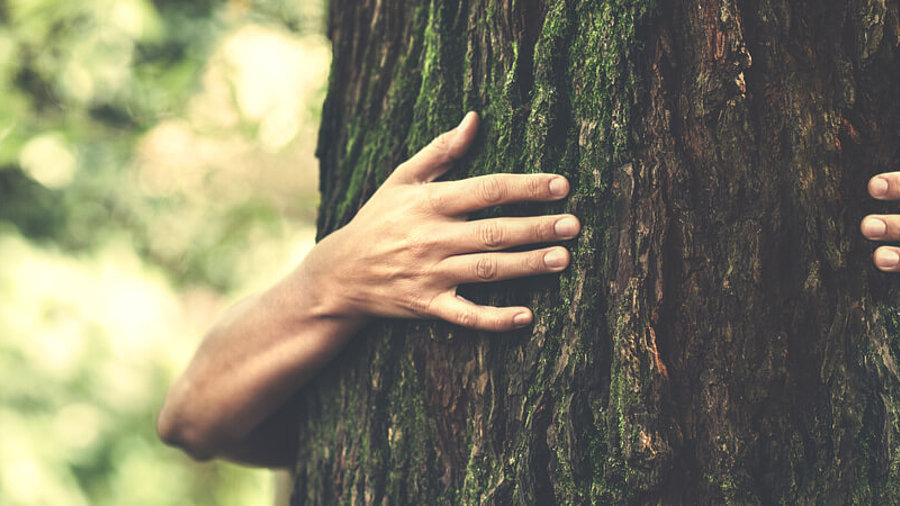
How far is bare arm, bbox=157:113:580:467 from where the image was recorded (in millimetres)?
1318

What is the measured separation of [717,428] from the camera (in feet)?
3.97

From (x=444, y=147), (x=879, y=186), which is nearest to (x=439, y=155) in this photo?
(x=444, y=147)

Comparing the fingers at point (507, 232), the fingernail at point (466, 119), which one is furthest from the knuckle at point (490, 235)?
the fingernail at point (466, 119)

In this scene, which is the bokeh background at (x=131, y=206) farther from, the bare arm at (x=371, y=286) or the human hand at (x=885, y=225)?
the human hand at (x=885, y=225)

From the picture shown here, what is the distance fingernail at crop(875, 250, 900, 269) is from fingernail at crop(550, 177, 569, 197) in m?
0.52

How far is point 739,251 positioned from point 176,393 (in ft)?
4.50

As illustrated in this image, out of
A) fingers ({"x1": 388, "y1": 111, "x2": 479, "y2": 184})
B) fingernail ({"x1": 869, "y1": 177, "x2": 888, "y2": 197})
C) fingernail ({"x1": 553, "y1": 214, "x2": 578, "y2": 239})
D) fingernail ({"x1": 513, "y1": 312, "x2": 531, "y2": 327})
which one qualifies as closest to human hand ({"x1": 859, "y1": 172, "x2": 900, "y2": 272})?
fingernail ({"x1": 869, "y1": 177, "x2": 888, "y2": 197})

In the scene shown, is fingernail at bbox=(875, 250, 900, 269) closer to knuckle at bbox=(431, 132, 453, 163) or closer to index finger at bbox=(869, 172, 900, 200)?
index finger at bbox=(869, 172, 900, 200)

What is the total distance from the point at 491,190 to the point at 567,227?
0.16 meters

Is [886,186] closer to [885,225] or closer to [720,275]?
[885,225]

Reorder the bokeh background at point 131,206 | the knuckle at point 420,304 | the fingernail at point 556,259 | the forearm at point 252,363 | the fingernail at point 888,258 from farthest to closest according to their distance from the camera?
the bokeh background at point 131,206 → the forearm at point 252,363 → the knuckle at point 420,304 → the fingernail at point 556,259 → the fingernail at point 888,258

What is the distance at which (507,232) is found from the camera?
4.28ft

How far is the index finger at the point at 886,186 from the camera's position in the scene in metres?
1.19

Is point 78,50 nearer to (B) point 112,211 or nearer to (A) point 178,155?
(A) point 178,155
